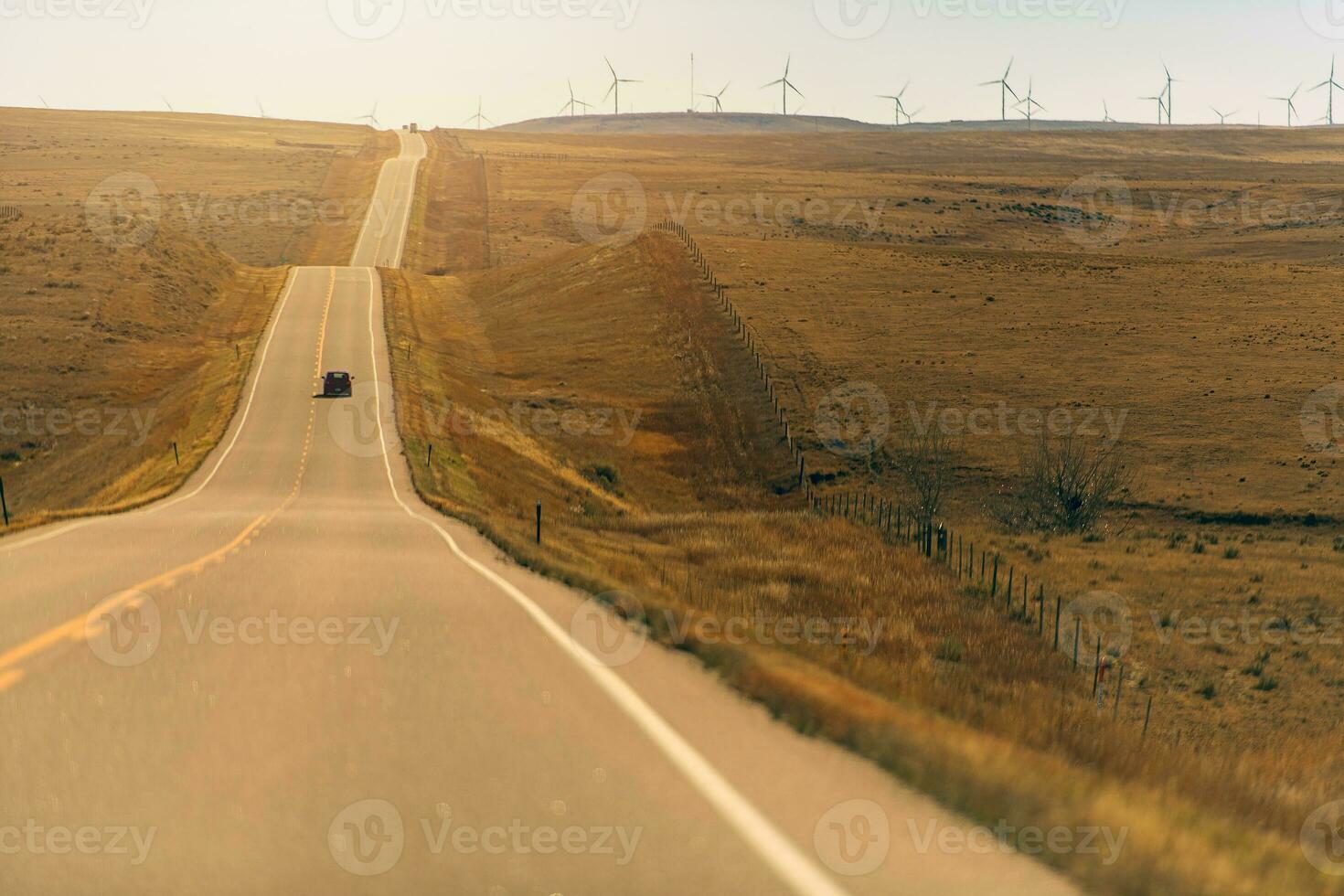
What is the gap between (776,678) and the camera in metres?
9.07

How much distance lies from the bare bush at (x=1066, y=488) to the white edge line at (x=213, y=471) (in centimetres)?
2846

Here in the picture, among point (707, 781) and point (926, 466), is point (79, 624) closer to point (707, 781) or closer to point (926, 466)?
point (707, 781)

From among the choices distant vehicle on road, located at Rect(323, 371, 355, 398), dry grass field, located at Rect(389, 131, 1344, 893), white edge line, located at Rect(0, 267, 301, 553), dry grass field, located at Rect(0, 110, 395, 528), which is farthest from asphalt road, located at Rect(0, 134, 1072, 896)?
distant vehicle on road, located at Rect(323, 371, 355, 398)

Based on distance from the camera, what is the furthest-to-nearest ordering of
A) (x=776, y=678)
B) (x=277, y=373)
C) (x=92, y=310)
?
(x=92, y=310) < (x=277, y=373) < (x=776, y=678)

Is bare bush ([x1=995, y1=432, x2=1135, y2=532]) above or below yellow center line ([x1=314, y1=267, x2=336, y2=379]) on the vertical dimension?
below

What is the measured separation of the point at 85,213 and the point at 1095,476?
→ 3479 inches

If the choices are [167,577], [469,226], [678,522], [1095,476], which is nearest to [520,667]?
[167,577]

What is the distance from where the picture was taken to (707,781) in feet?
20.7

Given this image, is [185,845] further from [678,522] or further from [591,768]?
[678,522]

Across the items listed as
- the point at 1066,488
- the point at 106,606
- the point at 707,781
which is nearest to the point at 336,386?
the point at 1066,488

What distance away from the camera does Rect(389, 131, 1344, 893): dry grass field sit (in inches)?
346

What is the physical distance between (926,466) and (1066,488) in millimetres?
6454

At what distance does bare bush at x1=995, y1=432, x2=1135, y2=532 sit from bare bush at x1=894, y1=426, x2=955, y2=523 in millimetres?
2694

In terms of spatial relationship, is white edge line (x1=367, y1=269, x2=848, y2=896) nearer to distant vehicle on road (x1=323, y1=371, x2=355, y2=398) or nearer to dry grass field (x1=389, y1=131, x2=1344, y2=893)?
dry grass field (x1=389, y1=131, x2=1344, y2=893)
